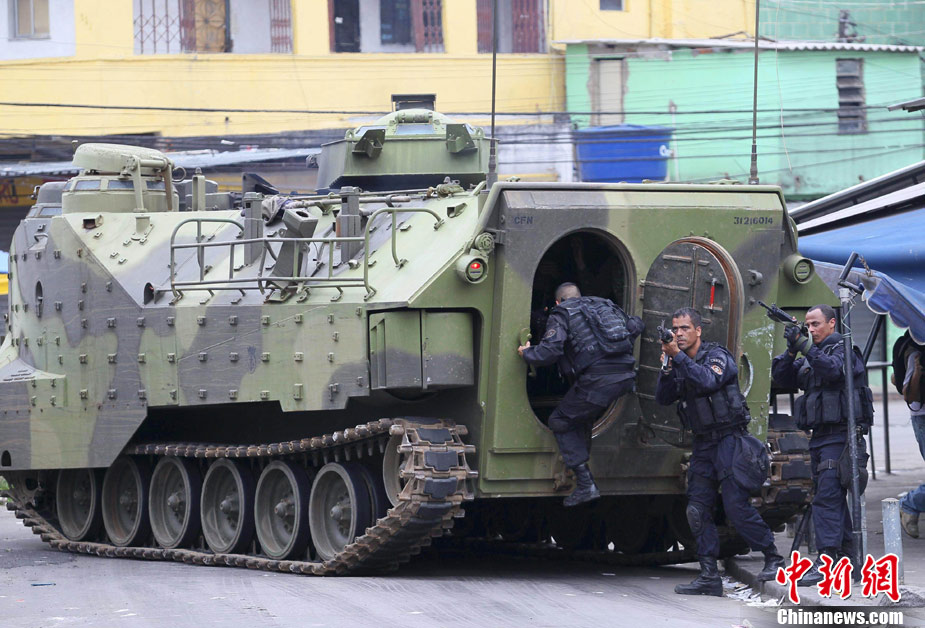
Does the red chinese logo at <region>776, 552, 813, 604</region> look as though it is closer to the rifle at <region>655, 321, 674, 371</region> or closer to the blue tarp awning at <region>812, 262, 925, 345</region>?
the rifle at <region>655, 321, 674, 371</region>

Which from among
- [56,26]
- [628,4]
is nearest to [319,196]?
[56,26]

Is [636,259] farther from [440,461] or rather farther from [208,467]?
[208,467]

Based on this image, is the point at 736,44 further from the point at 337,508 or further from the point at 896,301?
the point at 337,508

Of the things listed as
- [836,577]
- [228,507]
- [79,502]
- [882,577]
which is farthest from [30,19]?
[882,577]

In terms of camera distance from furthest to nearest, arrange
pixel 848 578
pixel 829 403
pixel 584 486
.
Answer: pixel 584 486
pixel 829 403
pixel 848 578

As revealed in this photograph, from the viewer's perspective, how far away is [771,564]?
999cm

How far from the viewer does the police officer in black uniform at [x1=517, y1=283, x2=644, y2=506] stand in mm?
10078

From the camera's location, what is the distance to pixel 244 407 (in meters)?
12.1

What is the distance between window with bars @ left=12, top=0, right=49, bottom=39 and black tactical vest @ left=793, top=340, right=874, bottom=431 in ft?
77.8

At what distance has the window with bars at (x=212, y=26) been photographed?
31.0m

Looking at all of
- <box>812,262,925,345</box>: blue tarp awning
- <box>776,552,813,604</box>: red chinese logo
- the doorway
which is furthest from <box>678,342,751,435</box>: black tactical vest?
<box>812,262,925,345</box>: blue tarp awning

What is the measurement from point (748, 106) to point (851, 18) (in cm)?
387

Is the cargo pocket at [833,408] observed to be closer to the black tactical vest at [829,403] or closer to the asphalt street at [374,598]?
the black tactical vest at [829,403]

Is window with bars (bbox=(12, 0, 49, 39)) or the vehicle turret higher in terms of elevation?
window with bars (bbox=(12, 0, 49, 39))
